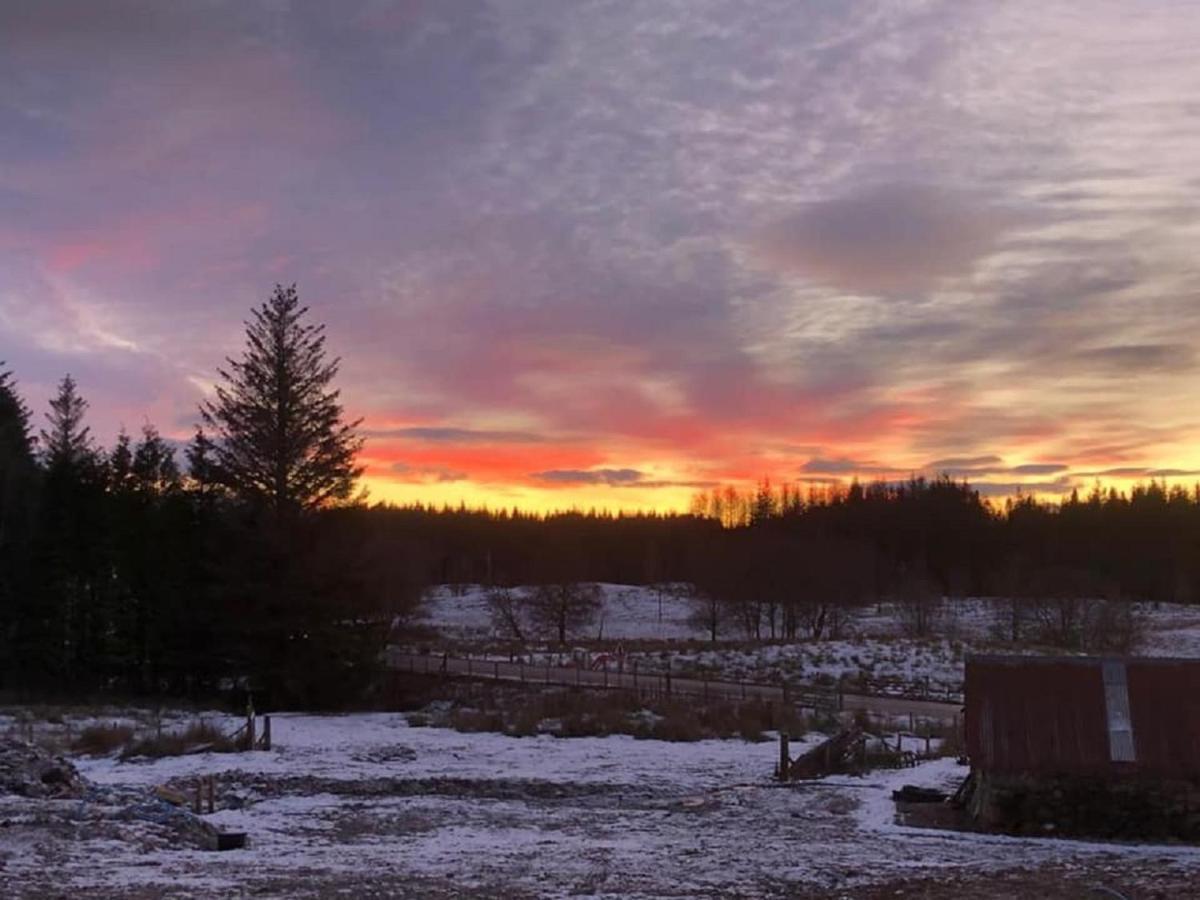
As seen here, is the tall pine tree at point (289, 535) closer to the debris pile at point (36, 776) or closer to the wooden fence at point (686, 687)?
the wooden fence at point (686, 687)

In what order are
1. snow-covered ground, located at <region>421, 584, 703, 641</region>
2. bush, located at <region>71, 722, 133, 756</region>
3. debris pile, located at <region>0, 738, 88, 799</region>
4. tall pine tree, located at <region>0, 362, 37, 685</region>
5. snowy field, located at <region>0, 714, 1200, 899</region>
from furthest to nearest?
1. snow-covered ground, located at <region>421, 584, 703, 641</region>
2. tall pine tree, located at <region>0, 362, 37, 685</region>
3. bush, located at <region>71, 722, 133, 756</region>
4. debris pile, located at <region>0, 738, 88, 799</region>
5. snowy field, located at <region>0, 714, 1200, 899</region>

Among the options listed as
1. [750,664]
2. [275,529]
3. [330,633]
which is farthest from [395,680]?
[750,664]

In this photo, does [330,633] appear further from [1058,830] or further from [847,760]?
[1058,830]

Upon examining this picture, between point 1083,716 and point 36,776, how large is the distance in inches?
689

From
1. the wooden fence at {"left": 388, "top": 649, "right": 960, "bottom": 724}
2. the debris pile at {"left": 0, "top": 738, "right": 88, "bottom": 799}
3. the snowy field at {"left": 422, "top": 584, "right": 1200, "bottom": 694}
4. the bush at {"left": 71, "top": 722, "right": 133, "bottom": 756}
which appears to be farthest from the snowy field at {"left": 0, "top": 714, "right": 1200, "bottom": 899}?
the wooden fence at {"left": 388, "top": 649, "right": 960, "bottom": 724}

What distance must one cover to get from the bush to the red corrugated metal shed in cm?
1916

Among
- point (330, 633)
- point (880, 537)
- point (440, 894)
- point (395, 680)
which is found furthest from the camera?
point (880, 537)

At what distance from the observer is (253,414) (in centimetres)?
4366

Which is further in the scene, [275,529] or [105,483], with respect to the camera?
[105,483]

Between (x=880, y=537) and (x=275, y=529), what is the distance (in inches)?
3552

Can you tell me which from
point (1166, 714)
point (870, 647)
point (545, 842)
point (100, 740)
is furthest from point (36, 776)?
point (870, 647)

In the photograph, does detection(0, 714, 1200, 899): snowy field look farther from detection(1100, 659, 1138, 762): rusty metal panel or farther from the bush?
the bush

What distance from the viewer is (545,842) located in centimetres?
1756

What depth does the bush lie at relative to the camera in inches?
1064
